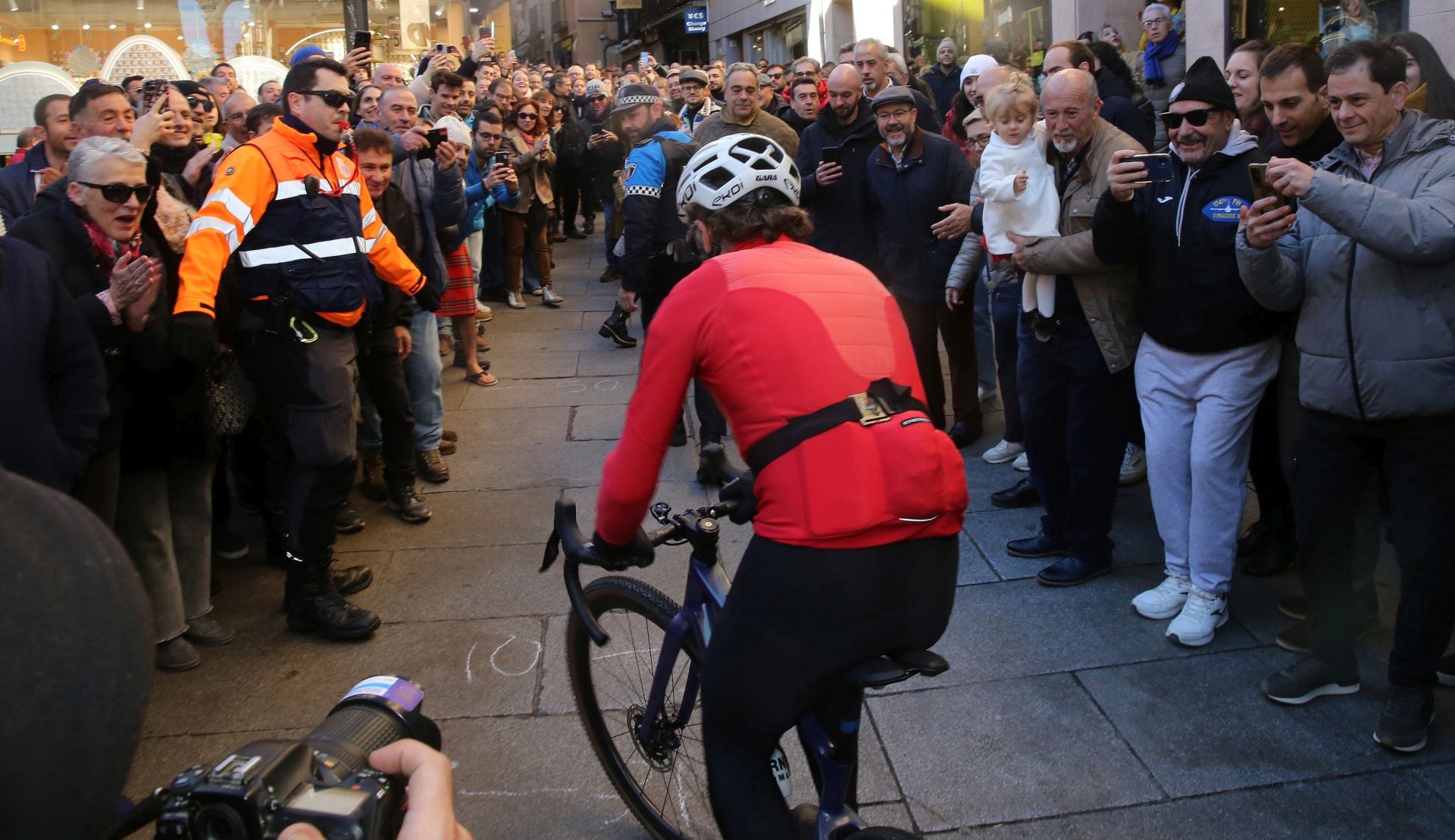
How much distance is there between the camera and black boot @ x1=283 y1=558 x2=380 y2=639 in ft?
14.7

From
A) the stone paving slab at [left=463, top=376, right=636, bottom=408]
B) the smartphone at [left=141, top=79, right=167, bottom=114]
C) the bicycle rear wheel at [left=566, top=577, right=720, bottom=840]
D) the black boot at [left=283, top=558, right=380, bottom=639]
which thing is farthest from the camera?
the stone paving slab at [left=463, top=376, right=636, bottom=408]

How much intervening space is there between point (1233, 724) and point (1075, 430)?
1.38 meters

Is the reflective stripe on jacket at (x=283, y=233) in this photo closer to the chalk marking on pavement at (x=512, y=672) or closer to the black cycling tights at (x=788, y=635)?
the chalk marking on pavement at (x=512, y=672)

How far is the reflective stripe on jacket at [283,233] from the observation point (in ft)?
13.3

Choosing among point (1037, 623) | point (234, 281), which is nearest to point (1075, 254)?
point (1037, 623)

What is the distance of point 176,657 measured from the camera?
14.0ft

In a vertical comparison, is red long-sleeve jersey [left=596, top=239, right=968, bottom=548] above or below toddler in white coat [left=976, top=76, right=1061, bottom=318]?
below

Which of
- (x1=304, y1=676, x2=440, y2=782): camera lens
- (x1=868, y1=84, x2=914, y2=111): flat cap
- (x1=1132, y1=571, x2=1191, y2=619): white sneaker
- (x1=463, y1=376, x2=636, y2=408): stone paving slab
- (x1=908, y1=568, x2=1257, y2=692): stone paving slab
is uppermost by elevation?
(x1=868, y1=84, x2=914, y2=111): flat cap

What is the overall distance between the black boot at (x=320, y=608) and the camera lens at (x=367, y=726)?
3.12 metres

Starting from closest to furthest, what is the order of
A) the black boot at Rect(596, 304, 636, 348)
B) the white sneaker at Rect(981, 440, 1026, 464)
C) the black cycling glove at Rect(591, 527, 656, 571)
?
the black cycling glove at Rect(591, 527, 656, 571) < the white sneaker at Rect(981, 440, 1026, 464) < the black boot at Rect(596, 304, 636, 348)

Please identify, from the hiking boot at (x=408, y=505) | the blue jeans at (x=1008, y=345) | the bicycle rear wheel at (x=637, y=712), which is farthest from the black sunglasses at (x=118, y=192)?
the blue jeans at (x=1008, y=345)

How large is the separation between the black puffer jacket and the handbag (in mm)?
3427

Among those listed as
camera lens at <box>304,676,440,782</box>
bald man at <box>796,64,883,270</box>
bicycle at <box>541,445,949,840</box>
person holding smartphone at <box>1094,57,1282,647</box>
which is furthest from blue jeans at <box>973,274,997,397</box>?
camera lens at <box>304,676,440,782</box>

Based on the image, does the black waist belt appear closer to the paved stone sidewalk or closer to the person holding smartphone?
the paved stone sidewalk
